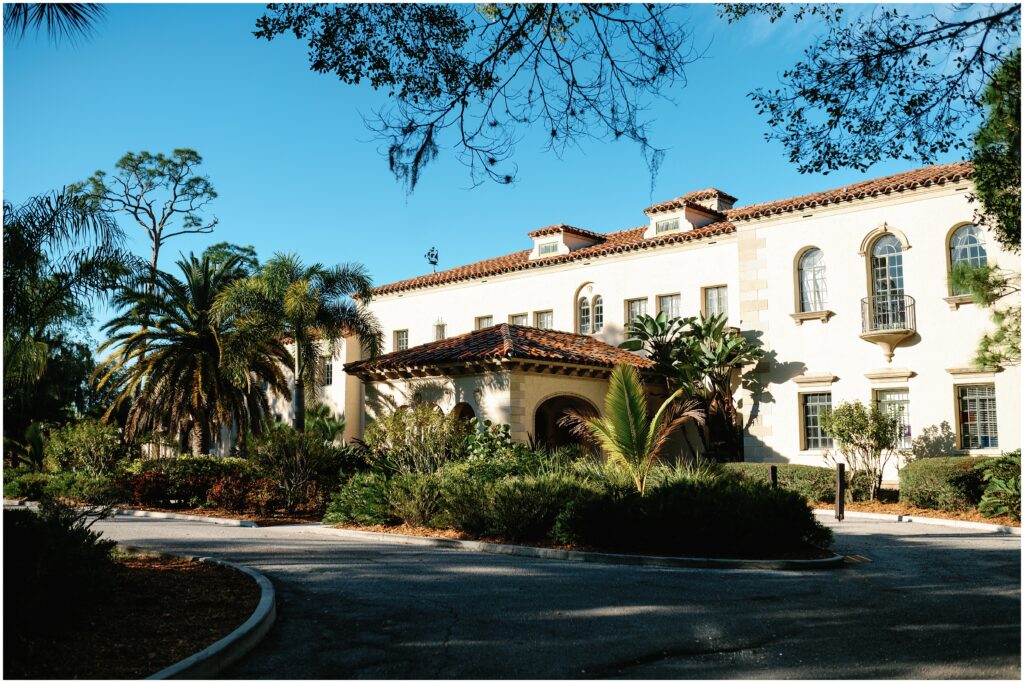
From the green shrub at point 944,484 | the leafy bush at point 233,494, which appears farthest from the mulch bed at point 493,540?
the green shrub at point 944,484

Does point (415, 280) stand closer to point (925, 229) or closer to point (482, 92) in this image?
point (925, 229)

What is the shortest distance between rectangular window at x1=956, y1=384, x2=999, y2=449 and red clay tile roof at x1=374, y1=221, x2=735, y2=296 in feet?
27.1

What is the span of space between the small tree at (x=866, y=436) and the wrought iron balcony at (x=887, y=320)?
180 centimetres

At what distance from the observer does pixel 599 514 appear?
1309 cm

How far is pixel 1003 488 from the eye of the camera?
17.6 meters

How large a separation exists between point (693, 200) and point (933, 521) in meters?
15.5

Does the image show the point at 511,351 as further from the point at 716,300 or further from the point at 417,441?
the point at 716,300

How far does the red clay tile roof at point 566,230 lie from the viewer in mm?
31984

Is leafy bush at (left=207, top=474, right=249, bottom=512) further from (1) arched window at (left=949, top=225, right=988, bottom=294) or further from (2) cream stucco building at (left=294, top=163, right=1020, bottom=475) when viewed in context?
(1) arched window at (left=949, top=225, right=988, bottom=294)

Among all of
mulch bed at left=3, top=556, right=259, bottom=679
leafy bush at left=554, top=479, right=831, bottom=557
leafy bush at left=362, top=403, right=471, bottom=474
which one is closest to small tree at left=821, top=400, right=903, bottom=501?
leafy bush at left=554, top=479, right=831, bottom=557

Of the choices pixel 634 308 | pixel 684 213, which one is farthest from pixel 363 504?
pixel 684 213

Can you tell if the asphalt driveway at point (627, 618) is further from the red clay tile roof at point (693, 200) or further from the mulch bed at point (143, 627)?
the red clay tile roof at point (693, 200)

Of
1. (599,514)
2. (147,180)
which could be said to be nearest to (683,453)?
(599,514)

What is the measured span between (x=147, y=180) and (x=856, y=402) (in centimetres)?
3523
